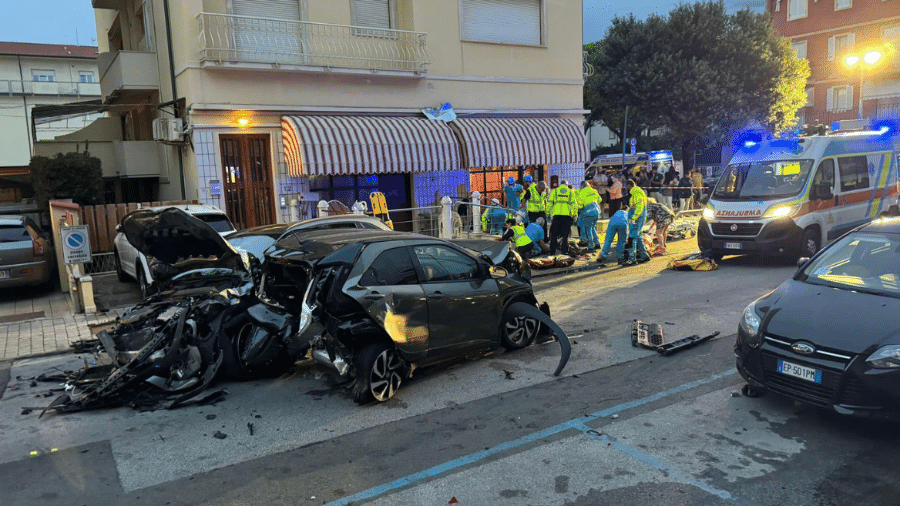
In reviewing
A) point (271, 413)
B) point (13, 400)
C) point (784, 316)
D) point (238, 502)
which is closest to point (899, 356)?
point (784, 316)

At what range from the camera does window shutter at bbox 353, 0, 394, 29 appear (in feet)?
52.4

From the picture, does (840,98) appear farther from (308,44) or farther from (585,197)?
(308,44)

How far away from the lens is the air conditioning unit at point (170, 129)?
14273 millimetres

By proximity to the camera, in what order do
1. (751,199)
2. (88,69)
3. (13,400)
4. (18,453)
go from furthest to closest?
(88,69) < (751,199) < (13,400) < (18,453)

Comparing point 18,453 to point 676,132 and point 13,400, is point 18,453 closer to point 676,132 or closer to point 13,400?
point 13,400

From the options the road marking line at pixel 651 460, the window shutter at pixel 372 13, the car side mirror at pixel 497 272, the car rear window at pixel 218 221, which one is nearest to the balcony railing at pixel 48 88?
the window shutter at pixel 372 13

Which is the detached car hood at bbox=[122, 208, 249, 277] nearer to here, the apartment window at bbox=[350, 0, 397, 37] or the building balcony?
the apartment window at bbox=[350, 0, 397, 37]

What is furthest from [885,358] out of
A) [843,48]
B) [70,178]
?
[843,48]

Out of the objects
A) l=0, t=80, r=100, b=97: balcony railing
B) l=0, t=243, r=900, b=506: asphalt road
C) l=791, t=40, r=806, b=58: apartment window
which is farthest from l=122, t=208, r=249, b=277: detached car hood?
l=791, t=40, r=806, b=58: apartment window

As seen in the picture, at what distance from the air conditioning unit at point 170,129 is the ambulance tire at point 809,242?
43.6 feet

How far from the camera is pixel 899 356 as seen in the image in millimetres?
4395

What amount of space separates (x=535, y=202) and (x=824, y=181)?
6237mm

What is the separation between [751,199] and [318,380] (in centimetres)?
949

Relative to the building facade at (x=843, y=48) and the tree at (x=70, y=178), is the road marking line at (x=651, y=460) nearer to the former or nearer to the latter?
the tree at (x=70, y=178)
